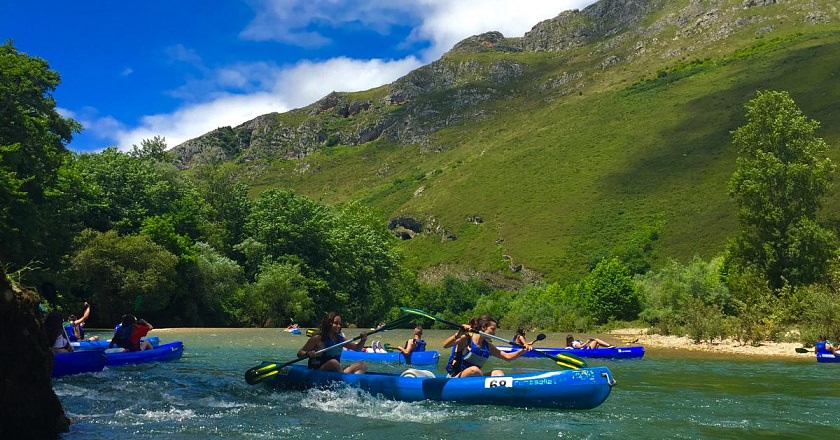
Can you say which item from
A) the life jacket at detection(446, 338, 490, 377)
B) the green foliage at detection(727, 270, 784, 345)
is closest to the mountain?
the green foliage at detection(727, 270, 784, 345)

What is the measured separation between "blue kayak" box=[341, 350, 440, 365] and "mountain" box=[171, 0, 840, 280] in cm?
5151

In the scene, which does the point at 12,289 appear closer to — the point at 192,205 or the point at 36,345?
the point at 36,345

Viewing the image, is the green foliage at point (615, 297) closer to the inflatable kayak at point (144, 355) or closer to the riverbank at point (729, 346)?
the riverbank at point (729, 346)

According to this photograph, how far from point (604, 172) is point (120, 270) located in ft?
248

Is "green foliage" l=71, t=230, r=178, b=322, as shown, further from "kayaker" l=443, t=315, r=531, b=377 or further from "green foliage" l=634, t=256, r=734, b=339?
"green foliage" l=634, t=256, r=734, b=339

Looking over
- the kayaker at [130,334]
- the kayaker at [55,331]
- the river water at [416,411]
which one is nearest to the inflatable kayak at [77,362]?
the river water at [416,411]

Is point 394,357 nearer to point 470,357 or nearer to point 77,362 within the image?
point 470,357

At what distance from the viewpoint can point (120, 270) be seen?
40.6m

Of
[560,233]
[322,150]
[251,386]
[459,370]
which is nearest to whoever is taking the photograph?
[459,370]

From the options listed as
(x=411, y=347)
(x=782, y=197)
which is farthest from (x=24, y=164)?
(x=782, y=197)

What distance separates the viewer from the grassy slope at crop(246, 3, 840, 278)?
275ft

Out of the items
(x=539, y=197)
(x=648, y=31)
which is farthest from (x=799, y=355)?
(x=648, y=31)

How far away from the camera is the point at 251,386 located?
52.2 ft

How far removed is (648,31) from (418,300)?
12395cm
